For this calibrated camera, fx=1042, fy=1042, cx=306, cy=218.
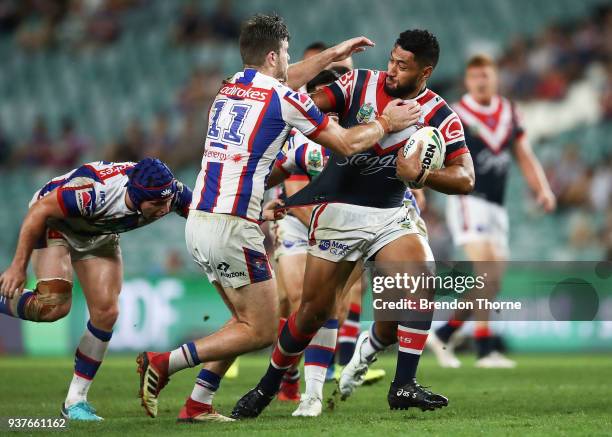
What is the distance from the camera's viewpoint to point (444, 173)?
20.3 feet

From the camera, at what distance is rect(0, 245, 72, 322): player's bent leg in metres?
6.87

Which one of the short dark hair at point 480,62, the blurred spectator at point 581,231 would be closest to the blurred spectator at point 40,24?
the blurred spectator at point 581,231

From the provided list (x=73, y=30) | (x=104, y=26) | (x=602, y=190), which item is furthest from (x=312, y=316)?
(x=73, y=30)

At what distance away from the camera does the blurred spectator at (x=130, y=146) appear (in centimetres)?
1911

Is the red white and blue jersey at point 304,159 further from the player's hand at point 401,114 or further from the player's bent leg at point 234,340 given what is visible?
the player's bent leg at point 234,340

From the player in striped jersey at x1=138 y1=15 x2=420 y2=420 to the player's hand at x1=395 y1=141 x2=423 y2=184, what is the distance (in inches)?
7.9

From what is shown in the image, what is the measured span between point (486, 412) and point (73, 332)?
8.44 m

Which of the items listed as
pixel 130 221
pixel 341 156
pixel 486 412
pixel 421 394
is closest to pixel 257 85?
pixel 341 156

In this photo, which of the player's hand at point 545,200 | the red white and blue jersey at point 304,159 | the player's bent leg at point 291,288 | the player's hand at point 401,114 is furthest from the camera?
the player's hand at point 545,200

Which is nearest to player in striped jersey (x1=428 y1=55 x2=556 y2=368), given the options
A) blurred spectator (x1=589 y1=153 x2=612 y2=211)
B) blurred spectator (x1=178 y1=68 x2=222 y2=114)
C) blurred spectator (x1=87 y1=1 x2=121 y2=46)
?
blurred spectator (x1=589 y1=153 x2=612 y2=211)

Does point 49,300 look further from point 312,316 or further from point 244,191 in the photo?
point 312,316

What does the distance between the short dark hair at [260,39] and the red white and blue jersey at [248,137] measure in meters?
0.17

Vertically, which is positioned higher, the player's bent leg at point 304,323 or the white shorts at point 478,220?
the white shorts at point 478,220

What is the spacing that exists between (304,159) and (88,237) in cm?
159
